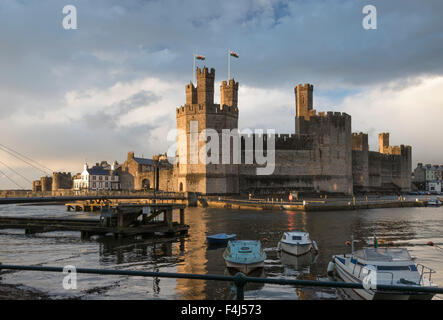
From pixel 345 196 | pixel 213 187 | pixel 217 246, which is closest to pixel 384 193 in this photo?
pixel 345 196

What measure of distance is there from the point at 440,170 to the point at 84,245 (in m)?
141

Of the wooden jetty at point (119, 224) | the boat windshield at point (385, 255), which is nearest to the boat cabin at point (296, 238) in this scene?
the boat windshield at point (385, 255)

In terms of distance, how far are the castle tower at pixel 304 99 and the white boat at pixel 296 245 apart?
5187 centimetres

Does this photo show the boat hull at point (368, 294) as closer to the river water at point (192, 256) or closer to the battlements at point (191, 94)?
the river water at point (192, 256)

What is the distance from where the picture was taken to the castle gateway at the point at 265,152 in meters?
55.6

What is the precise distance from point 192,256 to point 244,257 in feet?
14.3

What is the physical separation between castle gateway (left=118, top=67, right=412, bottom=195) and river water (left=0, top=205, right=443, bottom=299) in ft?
74.0

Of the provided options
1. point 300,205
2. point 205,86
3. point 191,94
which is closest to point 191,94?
point 191,94

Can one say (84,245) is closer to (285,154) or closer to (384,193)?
(285,154)

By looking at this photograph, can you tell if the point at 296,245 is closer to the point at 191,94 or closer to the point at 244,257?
the point at 244,257

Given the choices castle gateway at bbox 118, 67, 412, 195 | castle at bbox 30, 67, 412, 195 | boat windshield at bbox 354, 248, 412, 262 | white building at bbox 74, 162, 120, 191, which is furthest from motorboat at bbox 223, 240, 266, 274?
white building at bbox 74, 162, 120, 191

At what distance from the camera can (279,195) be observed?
6009cm
